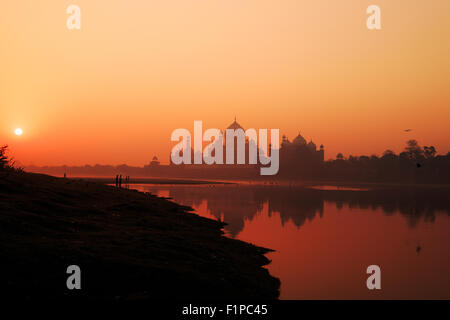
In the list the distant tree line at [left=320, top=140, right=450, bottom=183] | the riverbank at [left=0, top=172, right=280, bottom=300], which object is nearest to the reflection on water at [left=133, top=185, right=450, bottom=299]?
the riverbank at [left=0, top=172, right=280, bottom=300]

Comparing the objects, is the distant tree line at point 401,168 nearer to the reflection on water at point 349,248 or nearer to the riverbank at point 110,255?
the reflection on water at point 349,248

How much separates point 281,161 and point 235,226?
142813mm

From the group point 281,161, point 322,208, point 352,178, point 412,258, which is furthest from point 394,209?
point 281,161

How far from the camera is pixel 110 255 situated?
48.6ft

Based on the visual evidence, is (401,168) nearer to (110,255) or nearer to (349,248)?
(349,248)

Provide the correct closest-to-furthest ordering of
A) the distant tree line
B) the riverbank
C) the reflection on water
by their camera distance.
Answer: the riverbank < the reflection on water < the distant tree line

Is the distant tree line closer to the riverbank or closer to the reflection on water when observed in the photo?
the reflection on water

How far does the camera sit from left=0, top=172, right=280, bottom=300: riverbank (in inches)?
484

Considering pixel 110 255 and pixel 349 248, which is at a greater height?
pixel 110 255

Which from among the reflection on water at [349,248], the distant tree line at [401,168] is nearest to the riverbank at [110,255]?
the reflection on water at [349,248]

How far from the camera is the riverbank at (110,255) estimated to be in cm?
1230

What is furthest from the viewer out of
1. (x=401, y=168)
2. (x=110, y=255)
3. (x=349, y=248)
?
(x=401, y=168)

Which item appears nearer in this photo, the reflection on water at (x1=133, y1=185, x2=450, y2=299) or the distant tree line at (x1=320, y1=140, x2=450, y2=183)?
the reflection on water at (x1=133, y1=185, x2=450, y2=299)

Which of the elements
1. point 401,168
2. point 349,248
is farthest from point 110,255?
point 401,168
